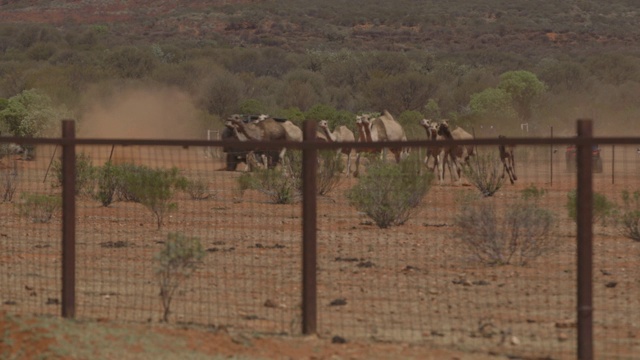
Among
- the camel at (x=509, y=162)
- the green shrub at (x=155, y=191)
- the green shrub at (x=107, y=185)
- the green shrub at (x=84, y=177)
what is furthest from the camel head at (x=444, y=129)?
the green shrub at (x=155, y=191)

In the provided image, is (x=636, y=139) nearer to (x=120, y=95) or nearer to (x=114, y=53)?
(x=120, y=95)

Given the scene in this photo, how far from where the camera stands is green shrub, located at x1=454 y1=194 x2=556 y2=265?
1495 centimetres

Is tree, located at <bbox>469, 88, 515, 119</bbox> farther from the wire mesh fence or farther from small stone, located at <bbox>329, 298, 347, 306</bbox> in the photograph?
small stone, located at <bbox>329, 298, 347, 306</bbox>

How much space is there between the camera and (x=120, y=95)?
65.1m

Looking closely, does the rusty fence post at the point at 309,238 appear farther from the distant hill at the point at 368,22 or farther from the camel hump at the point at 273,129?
the distant hill at the point at 368,22

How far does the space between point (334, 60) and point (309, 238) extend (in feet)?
255

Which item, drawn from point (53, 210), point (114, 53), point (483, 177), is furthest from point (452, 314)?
point (114, 53)

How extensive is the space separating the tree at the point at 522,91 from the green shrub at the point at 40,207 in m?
42.5

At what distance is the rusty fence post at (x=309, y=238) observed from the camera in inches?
Answer: 411

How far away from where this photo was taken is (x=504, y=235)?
15086 millimetres

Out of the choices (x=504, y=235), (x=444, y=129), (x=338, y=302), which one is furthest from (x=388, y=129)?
(x=338, y=302)

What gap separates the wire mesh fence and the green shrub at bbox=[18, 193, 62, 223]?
15cm

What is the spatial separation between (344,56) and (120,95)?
26.7 metres

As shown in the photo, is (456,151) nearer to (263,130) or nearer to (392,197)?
(263,130)
